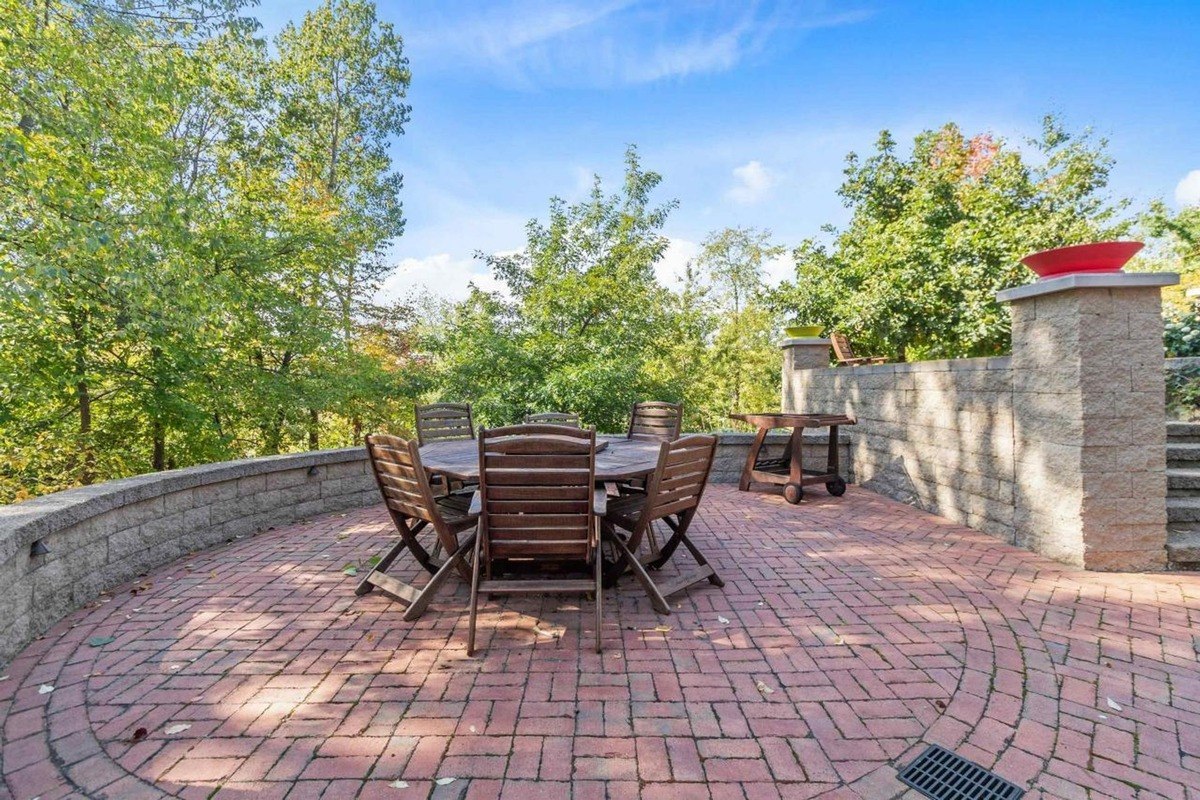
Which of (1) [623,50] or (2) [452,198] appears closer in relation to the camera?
(1) [623,50]

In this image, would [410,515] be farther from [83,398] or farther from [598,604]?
[83,398]

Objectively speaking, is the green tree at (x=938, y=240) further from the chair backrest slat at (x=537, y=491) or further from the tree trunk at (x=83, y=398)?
the tree trunk at (x=83, y=398)

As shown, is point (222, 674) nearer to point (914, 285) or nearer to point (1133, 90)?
point (914, 285)

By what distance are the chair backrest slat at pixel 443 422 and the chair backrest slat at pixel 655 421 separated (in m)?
1.54

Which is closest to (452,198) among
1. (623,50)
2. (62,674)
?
(623,50)

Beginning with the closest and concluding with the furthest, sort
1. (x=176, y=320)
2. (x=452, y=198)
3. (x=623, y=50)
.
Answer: (x=176, y=320) < (x=623, y=50) < (x=452, y=198)

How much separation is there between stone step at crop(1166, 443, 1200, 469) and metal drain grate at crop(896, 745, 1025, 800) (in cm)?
390

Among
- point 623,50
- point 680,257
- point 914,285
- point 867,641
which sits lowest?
point 867,641

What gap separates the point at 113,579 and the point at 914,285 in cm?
1032

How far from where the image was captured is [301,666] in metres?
2.16

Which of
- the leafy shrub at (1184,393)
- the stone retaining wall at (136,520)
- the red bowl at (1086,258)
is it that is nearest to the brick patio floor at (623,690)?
the stone retaining wall at (136,520)

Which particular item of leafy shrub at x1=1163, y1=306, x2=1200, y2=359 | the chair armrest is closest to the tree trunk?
the chair armrest

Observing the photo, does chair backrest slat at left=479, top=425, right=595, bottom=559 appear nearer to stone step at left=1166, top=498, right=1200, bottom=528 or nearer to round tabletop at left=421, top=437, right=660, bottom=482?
round tabletop at left=421, top=437, right=660, bottom=482

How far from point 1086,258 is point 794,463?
2.69 metres
